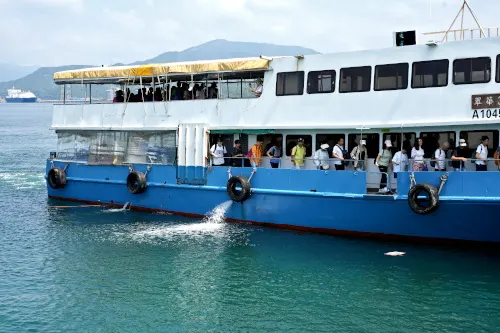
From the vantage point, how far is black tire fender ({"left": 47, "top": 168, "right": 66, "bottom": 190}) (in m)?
24.0

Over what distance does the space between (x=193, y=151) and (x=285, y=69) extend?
12.8ft

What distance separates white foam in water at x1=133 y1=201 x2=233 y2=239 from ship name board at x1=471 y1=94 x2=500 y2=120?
733cm

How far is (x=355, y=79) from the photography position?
A: 17.1 m

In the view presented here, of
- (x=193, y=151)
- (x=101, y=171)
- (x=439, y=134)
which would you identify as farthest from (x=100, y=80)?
(x=439, y=134)

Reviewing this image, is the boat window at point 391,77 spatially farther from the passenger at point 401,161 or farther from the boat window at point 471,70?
the passenger at point 401,161

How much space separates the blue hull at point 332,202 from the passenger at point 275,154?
0.51 metres

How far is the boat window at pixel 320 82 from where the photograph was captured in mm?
17511

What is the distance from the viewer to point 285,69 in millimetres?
18281

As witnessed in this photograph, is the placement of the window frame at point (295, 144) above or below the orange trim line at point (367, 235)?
above

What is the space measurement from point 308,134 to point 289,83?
60.4 inches

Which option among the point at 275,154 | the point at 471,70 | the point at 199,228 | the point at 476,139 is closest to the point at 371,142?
the point at 476,139

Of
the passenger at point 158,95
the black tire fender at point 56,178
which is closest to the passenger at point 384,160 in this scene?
the passenger at point 158,95

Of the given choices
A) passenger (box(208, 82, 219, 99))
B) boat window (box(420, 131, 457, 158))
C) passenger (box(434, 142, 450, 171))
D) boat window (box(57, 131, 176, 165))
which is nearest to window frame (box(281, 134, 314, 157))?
passenger (box(208, 82, 219, 99))

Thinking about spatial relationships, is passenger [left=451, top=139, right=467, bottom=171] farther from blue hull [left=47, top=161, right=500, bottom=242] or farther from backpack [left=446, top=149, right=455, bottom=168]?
blue hull [left=47, top=161, right=500, bottom=242]
